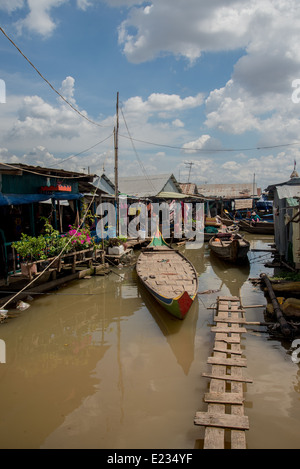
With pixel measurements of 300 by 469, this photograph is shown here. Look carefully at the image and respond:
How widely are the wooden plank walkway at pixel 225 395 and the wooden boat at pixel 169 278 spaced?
1052 mm

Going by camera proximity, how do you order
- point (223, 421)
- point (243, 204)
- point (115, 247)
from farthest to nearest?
point (243, 204)
point (115, 247)
point (223, 421)

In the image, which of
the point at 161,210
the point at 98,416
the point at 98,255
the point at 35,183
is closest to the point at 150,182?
the point at 161,210

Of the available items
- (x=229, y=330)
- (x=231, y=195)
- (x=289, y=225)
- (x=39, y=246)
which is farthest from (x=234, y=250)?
(x=231, y=195)

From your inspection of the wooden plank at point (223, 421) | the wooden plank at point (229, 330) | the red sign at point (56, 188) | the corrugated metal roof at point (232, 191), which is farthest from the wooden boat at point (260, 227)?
the wooden plank at point (223, 421)

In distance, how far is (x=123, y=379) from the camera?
579 centimetres

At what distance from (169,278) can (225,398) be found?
549 centimetres

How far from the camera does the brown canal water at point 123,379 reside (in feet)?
14.5

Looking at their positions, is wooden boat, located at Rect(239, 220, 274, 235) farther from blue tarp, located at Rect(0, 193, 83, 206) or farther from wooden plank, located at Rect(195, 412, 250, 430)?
wooden plank, located at Rect(195, 412, 250, 430)

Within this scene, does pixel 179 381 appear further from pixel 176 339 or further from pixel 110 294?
pixel 110 294

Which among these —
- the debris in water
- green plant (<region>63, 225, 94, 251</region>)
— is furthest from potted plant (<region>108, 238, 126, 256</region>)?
the debris in water

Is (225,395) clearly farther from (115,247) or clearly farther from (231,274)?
(115,247)

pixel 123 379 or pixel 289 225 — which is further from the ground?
pixel 289 225

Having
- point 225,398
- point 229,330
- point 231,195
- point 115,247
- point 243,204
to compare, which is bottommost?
point 225,398

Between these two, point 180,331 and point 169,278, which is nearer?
point 180,331
